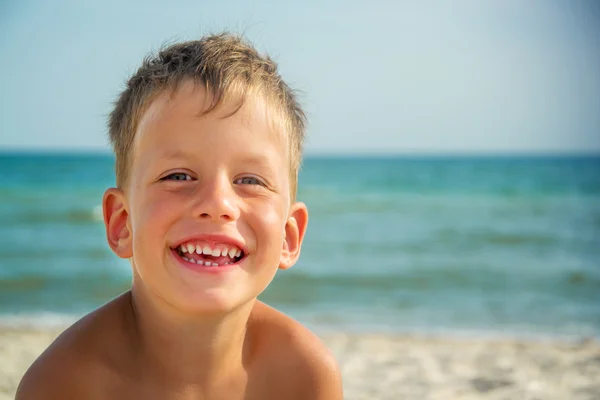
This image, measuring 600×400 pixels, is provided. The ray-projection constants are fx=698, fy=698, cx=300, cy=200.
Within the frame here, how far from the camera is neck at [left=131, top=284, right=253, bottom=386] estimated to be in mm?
2436

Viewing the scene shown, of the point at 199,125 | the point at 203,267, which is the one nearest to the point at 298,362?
the point at 203,267

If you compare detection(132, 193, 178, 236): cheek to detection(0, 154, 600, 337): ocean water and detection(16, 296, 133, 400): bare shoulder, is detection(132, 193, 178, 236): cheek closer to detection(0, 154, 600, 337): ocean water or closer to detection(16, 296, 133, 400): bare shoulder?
detection(16, 296, 133, 400): bare shoulder

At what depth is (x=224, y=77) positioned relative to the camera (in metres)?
2.26

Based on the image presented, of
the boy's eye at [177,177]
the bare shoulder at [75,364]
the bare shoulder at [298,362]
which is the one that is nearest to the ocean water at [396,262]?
the bare shoulder at [298,362]

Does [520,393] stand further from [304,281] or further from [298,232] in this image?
[304,281]

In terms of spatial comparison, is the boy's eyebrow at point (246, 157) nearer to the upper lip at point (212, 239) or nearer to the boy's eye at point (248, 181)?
the boy's eye at point (248, 181)

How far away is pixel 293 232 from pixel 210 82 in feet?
2.21

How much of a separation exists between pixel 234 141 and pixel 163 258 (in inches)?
16.7

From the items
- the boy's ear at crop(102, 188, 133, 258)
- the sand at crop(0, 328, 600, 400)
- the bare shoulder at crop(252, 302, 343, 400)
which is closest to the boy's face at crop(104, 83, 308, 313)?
the boy's ear at crop(102, 188, 133, 258)

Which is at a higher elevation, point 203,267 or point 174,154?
point 174,154

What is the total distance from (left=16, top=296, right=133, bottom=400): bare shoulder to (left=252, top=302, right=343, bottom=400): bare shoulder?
58cm

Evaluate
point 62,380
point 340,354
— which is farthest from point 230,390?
point 340,354

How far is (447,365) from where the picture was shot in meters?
5.37

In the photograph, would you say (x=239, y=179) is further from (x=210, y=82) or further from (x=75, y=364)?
(x=75, y=364)
